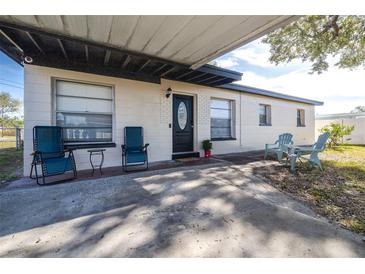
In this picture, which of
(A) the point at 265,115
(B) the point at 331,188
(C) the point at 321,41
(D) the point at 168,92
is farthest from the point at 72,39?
(C) the point at 321,41

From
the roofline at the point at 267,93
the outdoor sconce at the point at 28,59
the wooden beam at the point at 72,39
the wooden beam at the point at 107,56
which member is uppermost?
the roofline at the point at 267,93

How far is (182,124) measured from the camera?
568 cm

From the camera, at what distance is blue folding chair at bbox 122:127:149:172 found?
Result: 4.07m

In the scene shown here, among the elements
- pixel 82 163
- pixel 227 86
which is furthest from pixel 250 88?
pixel 82 163

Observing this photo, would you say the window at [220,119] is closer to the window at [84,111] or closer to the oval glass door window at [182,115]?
the oval glass door window at [182,115]

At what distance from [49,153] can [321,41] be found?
30.4 feet

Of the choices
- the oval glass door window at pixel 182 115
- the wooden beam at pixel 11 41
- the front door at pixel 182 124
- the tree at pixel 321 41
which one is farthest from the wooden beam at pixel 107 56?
the tree at pixel 321 41

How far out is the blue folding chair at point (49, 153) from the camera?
3084mm

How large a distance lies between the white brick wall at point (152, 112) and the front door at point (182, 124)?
18 cm

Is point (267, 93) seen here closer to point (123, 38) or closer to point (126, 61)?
point (126, 61)

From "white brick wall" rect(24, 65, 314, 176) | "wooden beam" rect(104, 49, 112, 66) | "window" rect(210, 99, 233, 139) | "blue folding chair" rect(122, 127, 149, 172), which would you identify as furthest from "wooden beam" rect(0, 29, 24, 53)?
"window" rect(210, 99, 233, 139)

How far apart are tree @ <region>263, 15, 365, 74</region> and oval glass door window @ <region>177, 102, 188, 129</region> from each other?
192 inches

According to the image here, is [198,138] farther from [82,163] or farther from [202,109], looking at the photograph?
[82,163]
